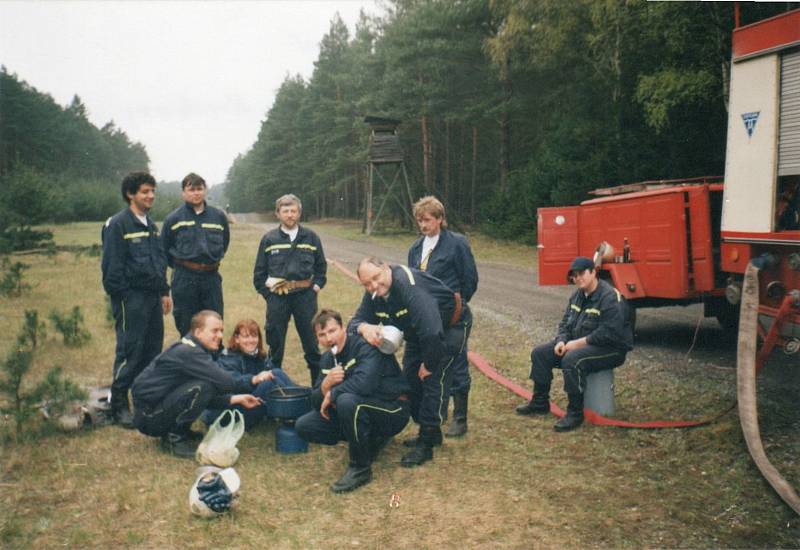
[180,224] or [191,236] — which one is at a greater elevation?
[180,224]

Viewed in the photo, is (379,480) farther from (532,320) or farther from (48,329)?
(48,329)

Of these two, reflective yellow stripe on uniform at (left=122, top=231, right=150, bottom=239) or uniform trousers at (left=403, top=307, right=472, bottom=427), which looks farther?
reflective yellow stripe on uniform at (left=122, top=231, right=150, bottom=239)

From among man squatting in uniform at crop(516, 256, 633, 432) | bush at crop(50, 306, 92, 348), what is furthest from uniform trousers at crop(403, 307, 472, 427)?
bush at crop(50, 306, 92, 348)

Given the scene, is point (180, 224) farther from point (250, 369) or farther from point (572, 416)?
point (572, 416)

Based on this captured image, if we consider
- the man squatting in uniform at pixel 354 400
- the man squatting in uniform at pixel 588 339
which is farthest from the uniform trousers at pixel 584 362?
the man squatting in uniform at pixel 354 400

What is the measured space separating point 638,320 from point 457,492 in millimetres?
6837

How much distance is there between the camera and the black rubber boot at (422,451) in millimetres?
4625

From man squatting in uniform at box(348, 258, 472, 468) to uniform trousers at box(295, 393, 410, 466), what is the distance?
25 centimetres

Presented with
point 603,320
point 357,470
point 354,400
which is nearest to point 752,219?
point 603,320

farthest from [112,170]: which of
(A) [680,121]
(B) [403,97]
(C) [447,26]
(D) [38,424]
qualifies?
(D) [38,424]

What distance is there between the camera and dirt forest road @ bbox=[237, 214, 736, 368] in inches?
306

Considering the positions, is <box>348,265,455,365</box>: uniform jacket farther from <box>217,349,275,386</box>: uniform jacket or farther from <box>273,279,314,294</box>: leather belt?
<box>273,279,314,294</box>: leather belt

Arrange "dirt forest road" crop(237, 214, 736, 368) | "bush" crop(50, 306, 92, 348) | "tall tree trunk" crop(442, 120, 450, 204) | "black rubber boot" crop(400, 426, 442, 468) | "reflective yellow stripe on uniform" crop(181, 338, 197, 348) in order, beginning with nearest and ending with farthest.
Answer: "black rubber boot" crop(400, 426, 442, 468)
"reflective yellow stripe on uniform" crop(181, 338, 197, 348)
"dirt forest road" crop(237, 214, 736, 368)
"bush" crop(50, 306, 92, 348)
"tall tree trunk" crop(442, 120, 450, 204)

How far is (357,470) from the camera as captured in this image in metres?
4.35
